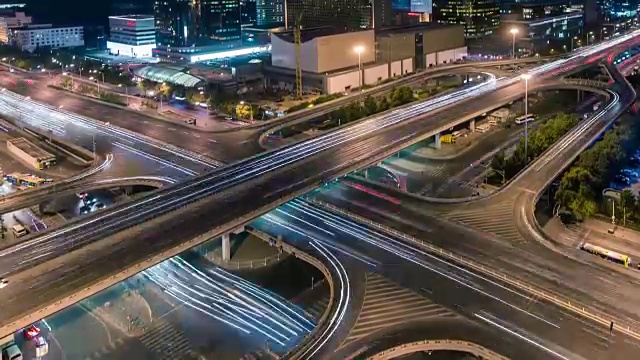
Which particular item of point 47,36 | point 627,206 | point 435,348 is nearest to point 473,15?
point 627,206

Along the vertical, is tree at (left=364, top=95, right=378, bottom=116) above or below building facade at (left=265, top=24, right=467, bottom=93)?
below

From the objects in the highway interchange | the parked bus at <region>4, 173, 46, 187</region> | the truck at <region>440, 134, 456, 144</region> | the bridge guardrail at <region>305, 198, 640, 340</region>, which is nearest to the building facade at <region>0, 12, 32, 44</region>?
the parked bus at <region>4, 173, 46, 187</region>

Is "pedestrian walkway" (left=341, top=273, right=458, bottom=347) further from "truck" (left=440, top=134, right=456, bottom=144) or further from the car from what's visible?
"truck" (left=440, top=134, right=456, bottom=144)

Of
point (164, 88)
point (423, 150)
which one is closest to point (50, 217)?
point (423, 150)

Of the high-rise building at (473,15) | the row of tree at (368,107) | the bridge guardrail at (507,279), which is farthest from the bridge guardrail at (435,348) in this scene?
the high-rise building at (473,15)

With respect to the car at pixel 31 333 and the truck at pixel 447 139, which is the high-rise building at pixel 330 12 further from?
the car at pixel 31 333

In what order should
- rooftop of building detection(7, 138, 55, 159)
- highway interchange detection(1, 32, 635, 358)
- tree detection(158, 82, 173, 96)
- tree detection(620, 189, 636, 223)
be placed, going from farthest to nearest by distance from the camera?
tree detection(158, 82, 173, 96), rooftop of building detection(7, 138, 55, 159), tree detection(620, 189, 636, 223), highway interchange detection(1, 32, 635, 358)

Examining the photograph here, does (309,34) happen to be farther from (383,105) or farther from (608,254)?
(608,254)
